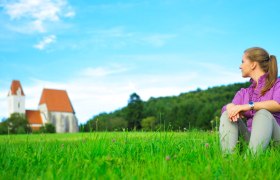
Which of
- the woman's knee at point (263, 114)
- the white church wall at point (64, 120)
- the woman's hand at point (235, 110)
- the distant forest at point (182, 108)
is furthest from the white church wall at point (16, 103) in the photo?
the woman's knee at point (263, 114)

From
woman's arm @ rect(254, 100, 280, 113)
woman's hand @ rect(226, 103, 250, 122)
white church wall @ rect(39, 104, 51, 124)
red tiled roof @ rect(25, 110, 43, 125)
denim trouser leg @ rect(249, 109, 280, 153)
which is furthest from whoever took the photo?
red tiled roof @ rect(25, 110, 43, 125)

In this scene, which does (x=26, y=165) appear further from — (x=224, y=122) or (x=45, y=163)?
(x=224, y=122)

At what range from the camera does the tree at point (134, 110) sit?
3428 inches

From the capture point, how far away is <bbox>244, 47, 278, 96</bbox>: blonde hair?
218 inches

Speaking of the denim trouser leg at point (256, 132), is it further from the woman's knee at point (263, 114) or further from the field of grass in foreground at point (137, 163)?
the field of grass in foreground at point (137, 163)

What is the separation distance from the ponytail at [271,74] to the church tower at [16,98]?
4512 inches

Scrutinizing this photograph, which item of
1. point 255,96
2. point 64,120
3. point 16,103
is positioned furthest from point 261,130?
point 16,103

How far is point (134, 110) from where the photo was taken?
8812 cm

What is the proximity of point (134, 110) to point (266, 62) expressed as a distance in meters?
82.7

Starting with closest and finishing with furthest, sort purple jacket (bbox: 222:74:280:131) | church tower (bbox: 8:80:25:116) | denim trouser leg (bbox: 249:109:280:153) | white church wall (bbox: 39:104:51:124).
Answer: denim trouser leg (bbox: 249:109:280:153), purple jacket (bbox: 222:74:280:131), white church wall (bbox: 39:104:51:124), church tower (bbox: 8:80:25:116)

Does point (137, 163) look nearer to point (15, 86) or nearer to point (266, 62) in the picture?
point (266, 62)

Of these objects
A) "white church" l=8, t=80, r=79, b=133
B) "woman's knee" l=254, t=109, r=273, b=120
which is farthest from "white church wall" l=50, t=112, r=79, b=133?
"woman's knee" l=254, t=109, r=273, b=120

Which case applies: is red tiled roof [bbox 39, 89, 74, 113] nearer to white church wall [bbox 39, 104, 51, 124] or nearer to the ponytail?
white church wall [bbox 39, 104, 51, 124]

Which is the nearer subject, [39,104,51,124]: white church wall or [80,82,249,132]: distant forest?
[80,82,249,132]: distant forest
